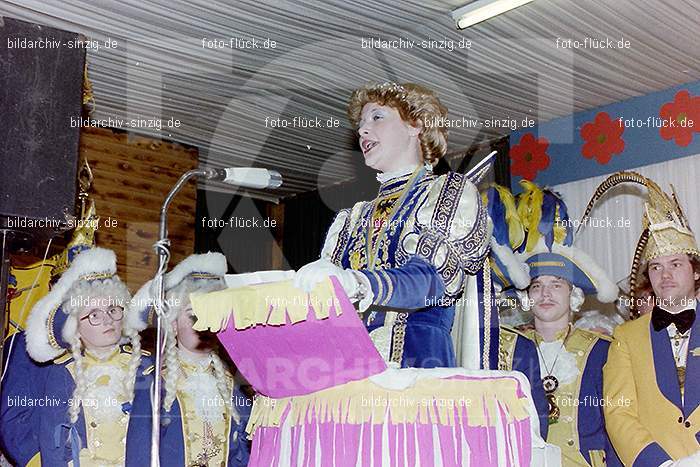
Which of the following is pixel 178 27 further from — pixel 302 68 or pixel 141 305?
pixel 141 305

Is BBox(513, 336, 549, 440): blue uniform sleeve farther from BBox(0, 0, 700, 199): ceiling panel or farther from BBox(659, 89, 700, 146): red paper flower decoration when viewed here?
BBox(659, 89, 700, 146): red paper flower decoration

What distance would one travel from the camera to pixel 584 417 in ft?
11.8

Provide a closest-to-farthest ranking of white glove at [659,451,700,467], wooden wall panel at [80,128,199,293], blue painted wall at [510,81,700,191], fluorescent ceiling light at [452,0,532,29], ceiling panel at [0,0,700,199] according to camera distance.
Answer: white glove at [659,451,700,467] → fluorescent ceiling light at [452,0,532,29] → ceiling panel at [0,0,700,199] → blue painted wall at [510,81,700,191] → wooden wall panel at [80,128,199,293]

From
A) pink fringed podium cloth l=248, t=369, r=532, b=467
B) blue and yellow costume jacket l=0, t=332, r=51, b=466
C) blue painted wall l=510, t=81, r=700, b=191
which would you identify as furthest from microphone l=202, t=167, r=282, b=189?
blue painted wall l=510, t=81, r=700, b=191

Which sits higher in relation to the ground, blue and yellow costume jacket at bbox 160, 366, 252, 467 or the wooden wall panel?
the wooden wall panel

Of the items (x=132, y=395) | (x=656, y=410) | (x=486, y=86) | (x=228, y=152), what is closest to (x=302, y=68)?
(x=486, y=86)

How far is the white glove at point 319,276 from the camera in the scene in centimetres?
185

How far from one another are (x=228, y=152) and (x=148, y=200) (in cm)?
62

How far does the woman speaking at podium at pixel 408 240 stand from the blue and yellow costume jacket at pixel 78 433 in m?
1.33

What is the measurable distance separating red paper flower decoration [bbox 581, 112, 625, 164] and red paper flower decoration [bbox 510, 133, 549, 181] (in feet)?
0.87

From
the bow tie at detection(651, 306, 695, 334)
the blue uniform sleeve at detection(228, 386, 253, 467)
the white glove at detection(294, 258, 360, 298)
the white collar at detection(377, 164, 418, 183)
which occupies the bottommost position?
the blue uniform sleeve at detection(228, 386, 253, 467)

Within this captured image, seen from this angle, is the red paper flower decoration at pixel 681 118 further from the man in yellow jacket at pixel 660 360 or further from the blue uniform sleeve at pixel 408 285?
the blue uniform sleeve at pixel 408 285

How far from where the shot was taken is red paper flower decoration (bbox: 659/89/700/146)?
4859mm

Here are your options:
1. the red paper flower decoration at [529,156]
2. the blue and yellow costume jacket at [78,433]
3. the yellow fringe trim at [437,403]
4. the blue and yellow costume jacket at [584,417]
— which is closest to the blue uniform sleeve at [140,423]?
the blue and yellow costume jacket at [78,433]
